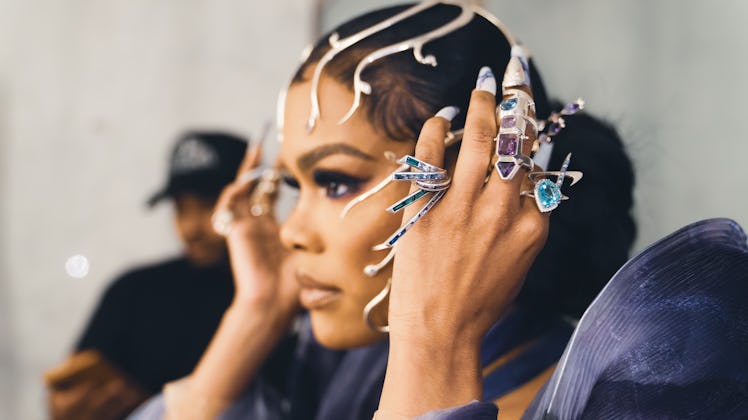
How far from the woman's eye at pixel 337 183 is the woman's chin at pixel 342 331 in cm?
11

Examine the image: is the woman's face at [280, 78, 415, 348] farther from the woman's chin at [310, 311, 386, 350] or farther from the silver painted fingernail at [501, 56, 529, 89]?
the silver painted fingernail at [501, 56, 529, 89]

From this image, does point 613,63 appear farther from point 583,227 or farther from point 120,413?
point 120,413

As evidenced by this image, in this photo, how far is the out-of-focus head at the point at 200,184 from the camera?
46.9 inches

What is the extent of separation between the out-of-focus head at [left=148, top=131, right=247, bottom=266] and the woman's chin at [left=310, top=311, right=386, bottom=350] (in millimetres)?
565

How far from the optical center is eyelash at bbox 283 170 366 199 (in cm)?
61

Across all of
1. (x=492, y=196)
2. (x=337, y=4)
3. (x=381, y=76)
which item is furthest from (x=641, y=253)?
(x=337, y=4)

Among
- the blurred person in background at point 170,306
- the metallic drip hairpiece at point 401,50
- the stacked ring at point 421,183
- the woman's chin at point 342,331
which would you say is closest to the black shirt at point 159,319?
the blurred person in background at point 170,306

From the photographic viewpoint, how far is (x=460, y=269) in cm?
48

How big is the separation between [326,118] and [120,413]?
0.64m

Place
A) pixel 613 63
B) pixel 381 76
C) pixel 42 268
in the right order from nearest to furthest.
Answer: pixel 381 76, pixel 613 63, pixel 42 268

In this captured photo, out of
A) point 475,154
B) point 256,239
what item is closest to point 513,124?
point 475,154

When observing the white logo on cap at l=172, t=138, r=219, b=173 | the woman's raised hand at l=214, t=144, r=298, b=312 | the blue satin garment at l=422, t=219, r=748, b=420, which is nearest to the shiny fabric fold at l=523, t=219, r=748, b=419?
the blue satin garment at l=422, t=219, r=748, b=420

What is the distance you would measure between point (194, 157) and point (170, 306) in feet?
0.81

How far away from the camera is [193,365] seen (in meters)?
1.09
